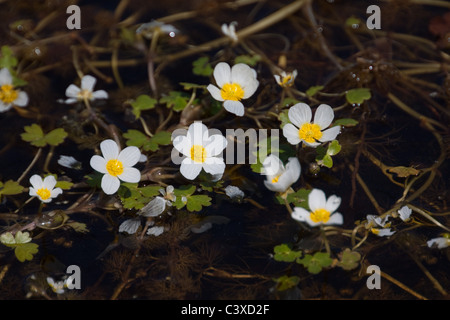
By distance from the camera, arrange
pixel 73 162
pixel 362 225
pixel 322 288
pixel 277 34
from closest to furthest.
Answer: pixel 322 288 < pixel 362 225 < pixel 73 162 < pixel 277 34

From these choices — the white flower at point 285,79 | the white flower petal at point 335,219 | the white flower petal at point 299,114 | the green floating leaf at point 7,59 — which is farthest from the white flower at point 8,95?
the white flower petal at point 335,219

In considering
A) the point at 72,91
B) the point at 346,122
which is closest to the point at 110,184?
the point at 72,91

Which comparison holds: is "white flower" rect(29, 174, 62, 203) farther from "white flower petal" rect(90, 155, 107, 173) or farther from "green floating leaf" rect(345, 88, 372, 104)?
"green floating leaf" rect(345, 88, 372, 104)

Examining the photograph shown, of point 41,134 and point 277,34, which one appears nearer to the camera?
point 41,134

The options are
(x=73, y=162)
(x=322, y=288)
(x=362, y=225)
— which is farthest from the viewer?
(x=73, y=162)

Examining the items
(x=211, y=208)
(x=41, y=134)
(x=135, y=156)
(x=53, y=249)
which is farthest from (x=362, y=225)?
(x=41, y=134)

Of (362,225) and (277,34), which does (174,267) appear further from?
(277,34)

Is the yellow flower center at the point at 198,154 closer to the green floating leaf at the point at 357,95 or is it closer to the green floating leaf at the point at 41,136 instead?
the green floating leaf at the point at 41,136
